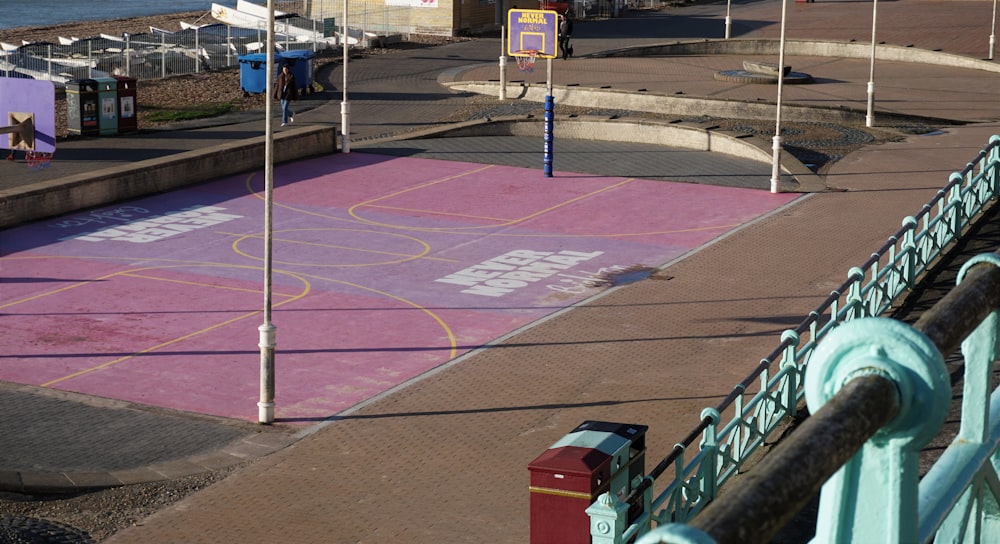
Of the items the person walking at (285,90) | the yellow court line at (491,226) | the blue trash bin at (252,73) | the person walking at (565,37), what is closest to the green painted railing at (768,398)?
the yellow court line at (491,226)

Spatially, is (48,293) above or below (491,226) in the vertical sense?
below

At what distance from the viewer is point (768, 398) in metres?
15.2

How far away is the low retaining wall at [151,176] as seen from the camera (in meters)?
30.0

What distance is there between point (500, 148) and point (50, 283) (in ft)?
57.9

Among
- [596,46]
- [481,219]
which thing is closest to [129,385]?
[481,219]

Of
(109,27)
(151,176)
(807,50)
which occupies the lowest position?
(151,176)

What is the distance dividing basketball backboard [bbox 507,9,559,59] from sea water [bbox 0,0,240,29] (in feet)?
285

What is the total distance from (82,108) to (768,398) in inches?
1136

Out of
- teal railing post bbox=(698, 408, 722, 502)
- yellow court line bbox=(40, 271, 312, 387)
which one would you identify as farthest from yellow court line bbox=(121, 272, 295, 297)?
teal railing post bbox=(698, 408, 722, 502)

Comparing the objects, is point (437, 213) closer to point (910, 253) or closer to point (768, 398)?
point (910, 253)

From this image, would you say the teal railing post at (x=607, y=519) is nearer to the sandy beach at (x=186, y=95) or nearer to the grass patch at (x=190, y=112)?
the sandy beach at (x=186, y=95)

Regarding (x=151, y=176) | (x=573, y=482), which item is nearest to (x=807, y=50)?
(x=151, y=176)

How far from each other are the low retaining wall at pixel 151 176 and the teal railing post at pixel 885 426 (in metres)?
29.2

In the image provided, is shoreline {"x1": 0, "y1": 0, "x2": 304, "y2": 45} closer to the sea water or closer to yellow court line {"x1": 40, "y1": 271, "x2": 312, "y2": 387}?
the sea water
